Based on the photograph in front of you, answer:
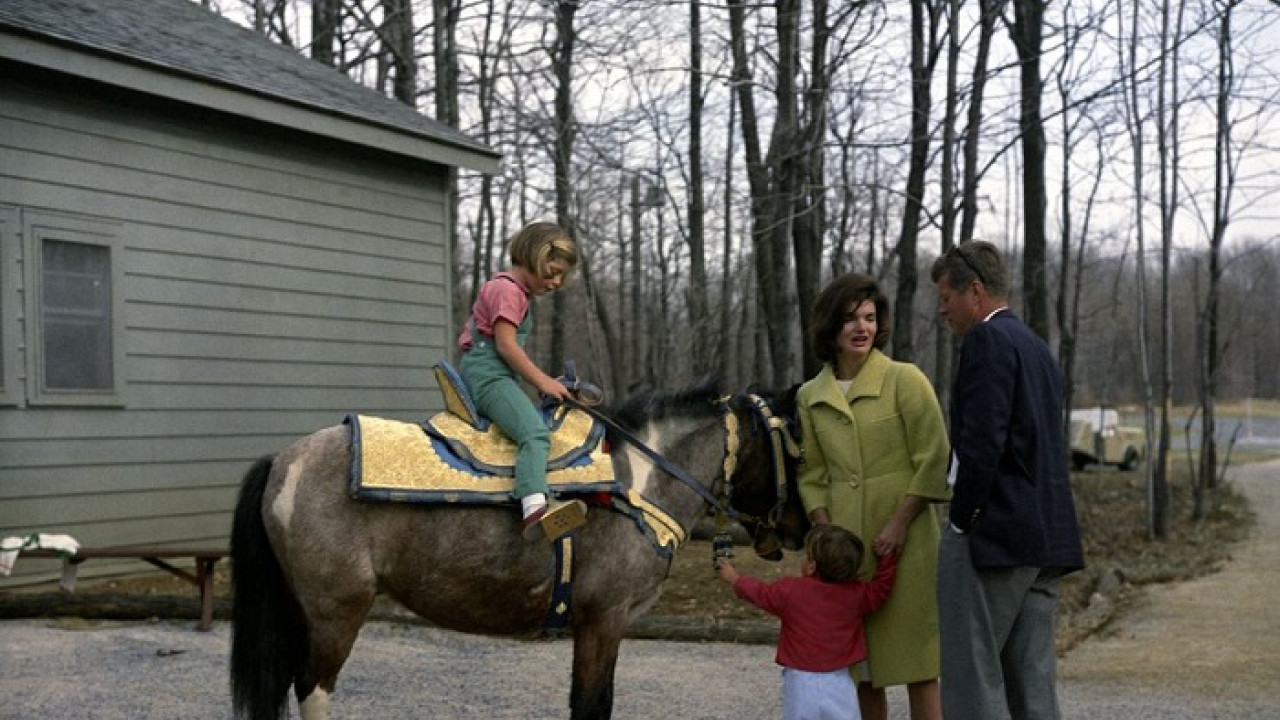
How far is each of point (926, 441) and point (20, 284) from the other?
22.3ft

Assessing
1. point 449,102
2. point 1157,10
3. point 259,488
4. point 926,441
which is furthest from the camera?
point 449,102

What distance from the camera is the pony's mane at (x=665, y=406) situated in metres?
4.18

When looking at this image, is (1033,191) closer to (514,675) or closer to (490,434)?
(514,675)

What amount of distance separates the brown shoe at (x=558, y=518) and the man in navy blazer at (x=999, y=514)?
115 cm

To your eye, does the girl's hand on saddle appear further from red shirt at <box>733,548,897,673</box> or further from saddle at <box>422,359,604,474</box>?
red shirt at <box>733,548,897,673</box>

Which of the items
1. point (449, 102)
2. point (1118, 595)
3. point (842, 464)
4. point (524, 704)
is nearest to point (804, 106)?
point (1118, 595)

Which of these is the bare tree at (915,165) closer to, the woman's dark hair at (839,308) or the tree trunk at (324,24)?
the woman's dark hair at (839,308)

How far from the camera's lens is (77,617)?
7570mm

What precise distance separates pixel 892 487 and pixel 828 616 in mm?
455

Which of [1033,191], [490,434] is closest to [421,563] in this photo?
[490,434]

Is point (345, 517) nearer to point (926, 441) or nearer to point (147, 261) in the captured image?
point (926, 441)

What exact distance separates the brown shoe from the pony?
13 centimetres

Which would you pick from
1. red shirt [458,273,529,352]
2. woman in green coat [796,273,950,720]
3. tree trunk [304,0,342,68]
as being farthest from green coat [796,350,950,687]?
tree trunk [304,0,342,68]

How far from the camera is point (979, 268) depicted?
137 inches
